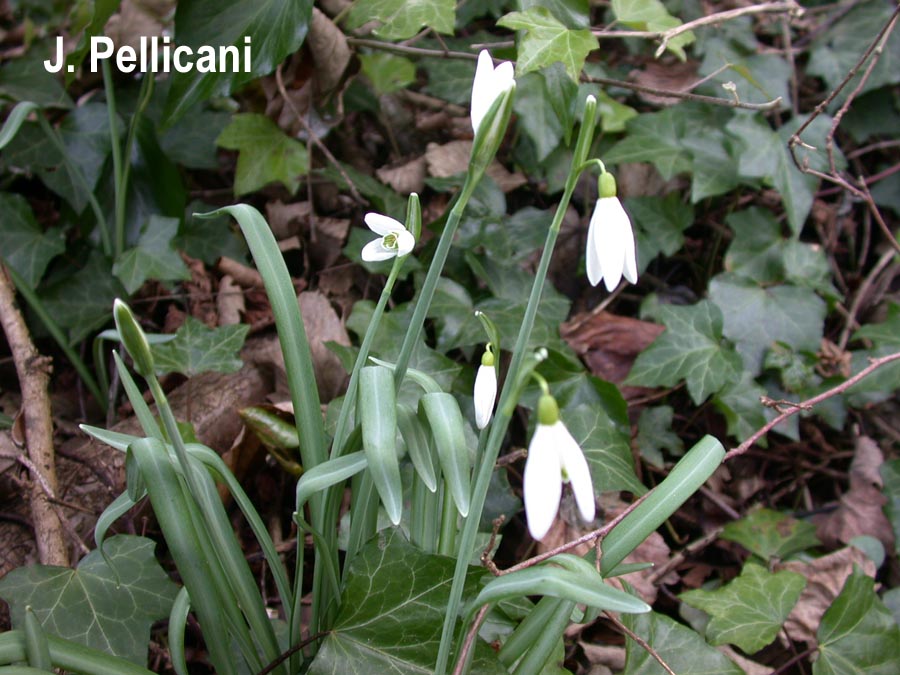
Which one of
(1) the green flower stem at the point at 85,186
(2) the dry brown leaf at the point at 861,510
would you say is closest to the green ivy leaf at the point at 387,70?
(1) the green flower stem at the point at 85,186

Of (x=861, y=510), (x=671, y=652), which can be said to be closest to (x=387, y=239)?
(x=671, y=652)

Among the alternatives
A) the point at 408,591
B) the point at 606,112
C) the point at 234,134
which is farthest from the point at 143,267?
→ the point at 606,112

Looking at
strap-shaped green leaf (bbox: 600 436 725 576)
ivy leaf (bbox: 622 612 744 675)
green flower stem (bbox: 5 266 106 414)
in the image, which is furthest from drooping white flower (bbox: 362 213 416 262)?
green flower stem (bbox: 5 266 106 414)

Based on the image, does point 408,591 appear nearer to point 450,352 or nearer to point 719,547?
point 450,352

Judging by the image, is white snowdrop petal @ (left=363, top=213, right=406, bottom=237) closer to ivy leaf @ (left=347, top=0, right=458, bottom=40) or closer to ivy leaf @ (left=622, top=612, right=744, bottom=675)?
ivy leaf @ (left=622, top=612, right=744, bottom=675)

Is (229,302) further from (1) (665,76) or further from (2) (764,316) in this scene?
(1) (665,76)

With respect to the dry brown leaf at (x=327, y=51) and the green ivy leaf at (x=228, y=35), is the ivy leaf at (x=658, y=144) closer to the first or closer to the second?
the dry brown leaf at (x=327, y=51)
